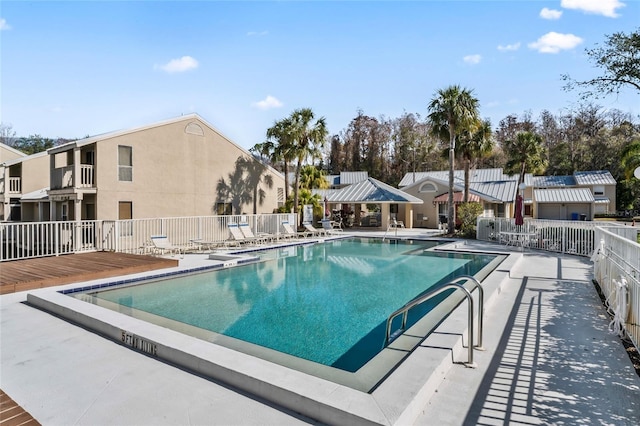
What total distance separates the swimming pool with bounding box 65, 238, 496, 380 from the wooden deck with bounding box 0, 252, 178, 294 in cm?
89

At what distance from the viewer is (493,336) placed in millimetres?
5844

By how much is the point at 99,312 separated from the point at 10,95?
40.2 feet

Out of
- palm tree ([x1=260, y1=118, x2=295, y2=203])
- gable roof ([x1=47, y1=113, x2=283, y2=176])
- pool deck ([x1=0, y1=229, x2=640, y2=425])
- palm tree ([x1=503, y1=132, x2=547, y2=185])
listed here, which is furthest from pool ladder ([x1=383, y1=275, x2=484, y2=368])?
palm tree ([x1=503, y1=132, x2=547, y2=185])

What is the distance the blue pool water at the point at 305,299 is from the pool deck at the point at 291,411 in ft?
5.47

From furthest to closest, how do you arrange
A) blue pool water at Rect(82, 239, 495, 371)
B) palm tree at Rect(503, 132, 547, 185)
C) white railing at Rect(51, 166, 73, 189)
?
palm tree at Rect(503, 132, 547, 185), white railing at Rect(51, 166, 73, 189), blue pool water at Rect(82, 239, 495, 371)

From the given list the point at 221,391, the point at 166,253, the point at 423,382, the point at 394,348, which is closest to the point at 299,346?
the point at 394,348

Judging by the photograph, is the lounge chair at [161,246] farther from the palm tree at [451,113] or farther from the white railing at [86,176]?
the palm tree at [451,113]

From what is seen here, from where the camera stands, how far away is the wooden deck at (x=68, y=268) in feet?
29.0

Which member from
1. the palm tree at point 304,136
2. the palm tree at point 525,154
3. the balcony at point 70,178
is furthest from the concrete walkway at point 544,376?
the palm tree at point 525,154

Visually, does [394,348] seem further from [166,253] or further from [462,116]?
[462,116]

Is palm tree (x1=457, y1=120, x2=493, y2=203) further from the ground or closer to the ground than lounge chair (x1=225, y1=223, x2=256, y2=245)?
further from the ground

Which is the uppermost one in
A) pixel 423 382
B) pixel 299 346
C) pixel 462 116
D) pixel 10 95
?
pixel 462 116

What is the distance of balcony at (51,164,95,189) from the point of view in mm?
15957

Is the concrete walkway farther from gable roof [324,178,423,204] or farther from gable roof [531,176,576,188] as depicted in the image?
gable roof [531,176,576,188]
